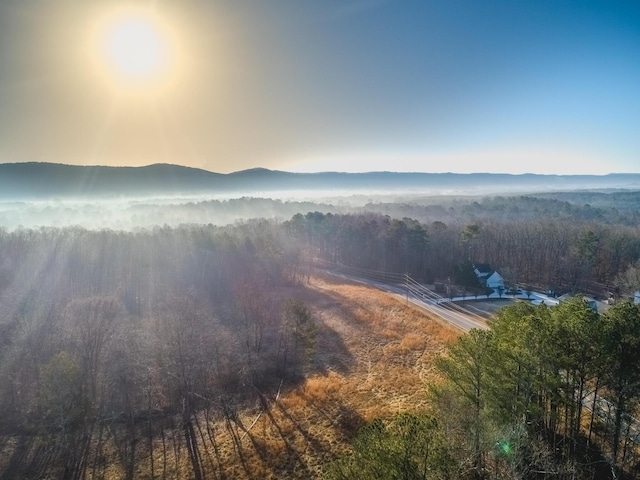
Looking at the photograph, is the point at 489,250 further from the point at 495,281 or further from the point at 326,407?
the point at 326,407

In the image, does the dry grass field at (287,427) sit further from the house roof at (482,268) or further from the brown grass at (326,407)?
the house roof at (482,268)

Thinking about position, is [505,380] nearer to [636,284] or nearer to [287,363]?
[287,363]

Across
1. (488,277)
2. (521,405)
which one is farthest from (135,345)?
(488,277)

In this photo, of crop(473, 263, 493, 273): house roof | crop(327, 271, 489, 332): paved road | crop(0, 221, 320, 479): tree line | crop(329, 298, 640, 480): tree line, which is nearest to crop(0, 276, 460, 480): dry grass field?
crop(0, 221, 320, 479): tree line

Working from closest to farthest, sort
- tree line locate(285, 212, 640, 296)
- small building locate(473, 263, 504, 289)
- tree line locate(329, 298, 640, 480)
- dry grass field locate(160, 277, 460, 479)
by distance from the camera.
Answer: tree line locate(329, 298, 640, 480) → dry grass field locate(160, 277, 460, 479) → small building locate(473, 263, 504, 289) → tree line locate(285, 212, 640, 296)

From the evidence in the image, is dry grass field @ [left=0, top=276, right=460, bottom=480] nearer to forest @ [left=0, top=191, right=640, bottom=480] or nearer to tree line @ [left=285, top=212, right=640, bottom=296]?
forest @ [left=0, top=191, right=640, bottom=480]

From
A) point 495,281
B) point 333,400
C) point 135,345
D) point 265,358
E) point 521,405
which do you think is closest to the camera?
point 521,405

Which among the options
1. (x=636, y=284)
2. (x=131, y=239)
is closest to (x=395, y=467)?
(x=636, y=284)
